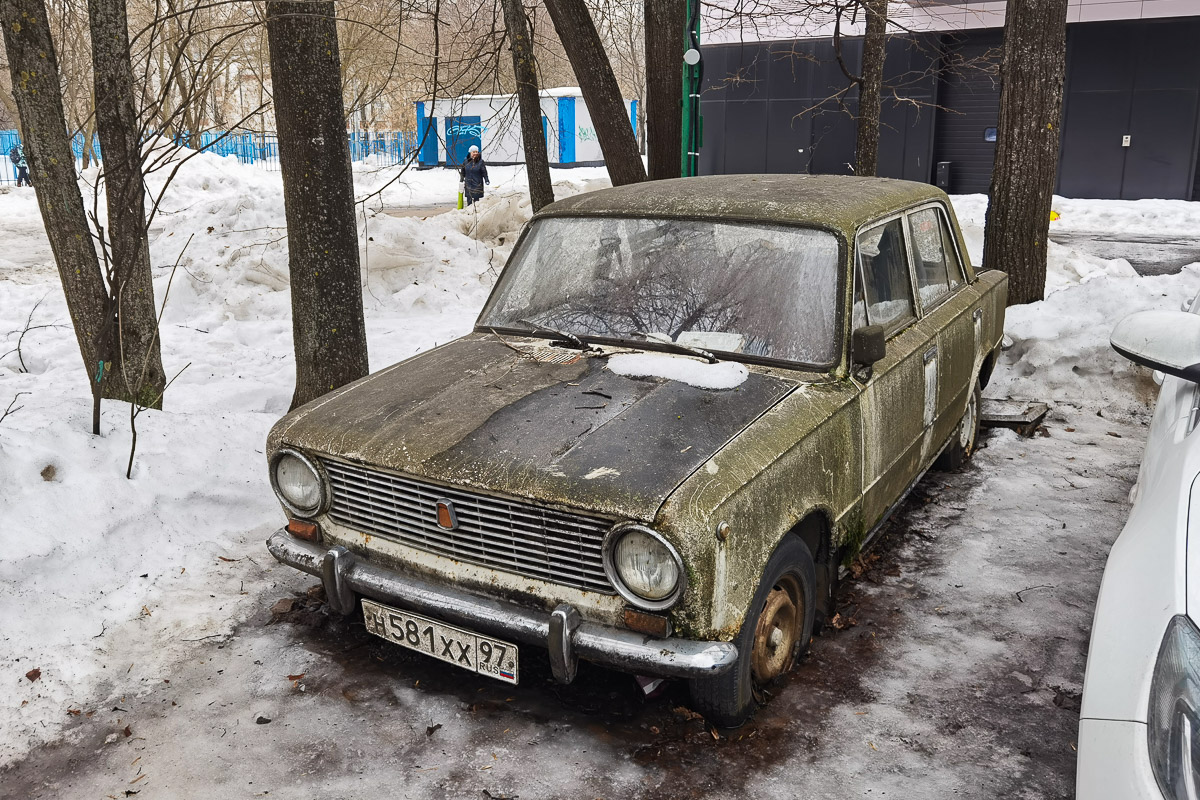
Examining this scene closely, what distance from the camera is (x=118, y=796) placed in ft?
9.97

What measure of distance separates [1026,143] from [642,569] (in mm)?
6470

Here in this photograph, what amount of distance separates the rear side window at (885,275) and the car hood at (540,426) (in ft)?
2.23

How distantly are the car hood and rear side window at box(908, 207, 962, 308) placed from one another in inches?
57.8

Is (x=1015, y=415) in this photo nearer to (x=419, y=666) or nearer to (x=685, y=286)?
(x=685, y=286)

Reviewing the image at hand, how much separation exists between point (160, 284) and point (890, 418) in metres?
9.11

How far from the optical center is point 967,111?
910 inches

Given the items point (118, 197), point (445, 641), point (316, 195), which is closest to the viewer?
point (445, 641)

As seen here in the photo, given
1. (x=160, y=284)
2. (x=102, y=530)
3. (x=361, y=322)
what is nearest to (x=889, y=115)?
(x=160, y=284)

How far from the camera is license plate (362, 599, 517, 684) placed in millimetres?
3186

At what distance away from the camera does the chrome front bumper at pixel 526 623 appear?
2891 millimetres

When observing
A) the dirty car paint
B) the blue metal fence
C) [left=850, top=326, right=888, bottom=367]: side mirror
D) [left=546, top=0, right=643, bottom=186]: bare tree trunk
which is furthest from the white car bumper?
the blue metal fence

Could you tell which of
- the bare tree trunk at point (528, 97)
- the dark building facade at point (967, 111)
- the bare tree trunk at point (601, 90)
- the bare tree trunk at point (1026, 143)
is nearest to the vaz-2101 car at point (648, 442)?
the bare tree trunk at point (1026, 143)

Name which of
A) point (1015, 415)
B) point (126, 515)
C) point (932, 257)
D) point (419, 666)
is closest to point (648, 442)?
point (419, 666)

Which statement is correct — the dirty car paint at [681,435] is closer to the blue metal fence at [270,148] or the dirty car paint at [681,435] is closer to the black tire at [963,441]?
the black tire at [963,441]
